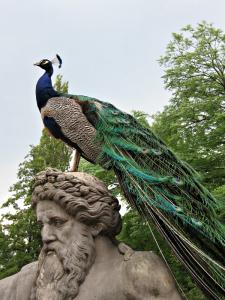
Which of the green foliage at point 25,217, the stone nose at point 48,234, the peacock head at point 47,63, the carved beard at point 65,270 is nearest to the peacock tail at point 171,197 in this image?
the carved beard at point 65,270

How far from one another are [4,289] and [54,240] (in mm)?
555

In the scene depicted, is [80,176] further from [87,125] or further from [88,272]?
[87,125]

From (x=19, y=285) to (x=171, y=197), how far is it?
3.91ft

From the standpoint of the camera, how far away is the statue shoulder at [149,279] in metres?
3.34

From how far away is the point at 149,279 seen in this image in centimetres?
337

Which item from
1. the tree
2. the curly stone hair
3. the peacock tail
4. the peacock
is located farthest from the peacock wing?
the tree

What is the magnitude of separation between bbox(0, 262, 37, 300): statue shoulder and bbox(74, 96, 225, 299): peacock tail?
2.76 feet

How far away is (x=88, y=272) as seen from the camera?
359 centimetres

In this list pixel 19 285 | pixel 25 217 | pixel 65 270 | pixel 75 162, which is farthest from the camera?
pixel 25 217

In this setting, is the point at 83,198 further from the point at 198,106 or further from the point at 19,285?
the point at 198,106

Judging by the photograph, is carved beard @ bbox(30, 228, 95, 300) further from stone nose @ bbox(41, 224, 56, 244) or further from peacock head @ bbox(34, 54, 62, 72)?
peacock head @ bbox(34, 54, 62, 72)

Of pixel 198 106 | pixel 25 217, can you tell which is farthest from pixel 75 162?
pixel 25 217

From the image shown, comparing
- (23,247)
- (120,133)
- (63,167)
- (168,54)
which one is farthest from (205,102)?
(120,133)

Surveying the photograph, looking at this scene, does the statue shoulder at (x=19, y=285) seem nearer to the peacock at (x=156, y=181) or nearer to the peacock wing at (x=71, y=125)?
the peacock at (x=156, y=181)
